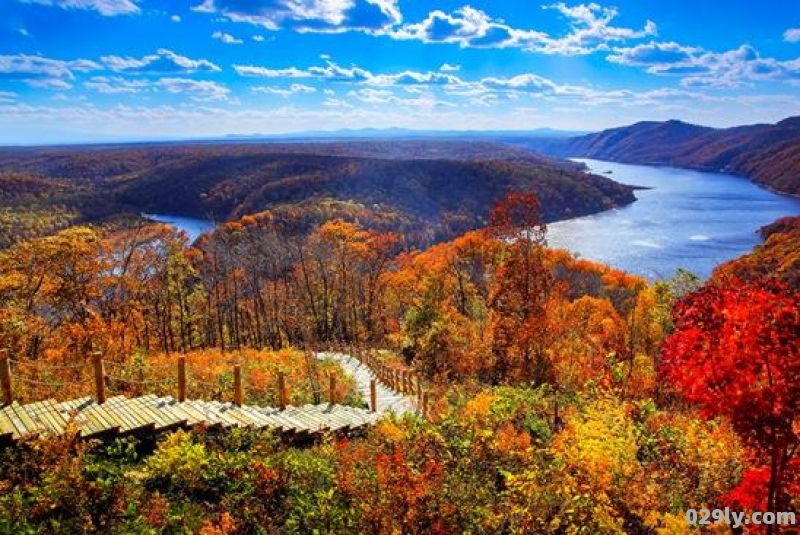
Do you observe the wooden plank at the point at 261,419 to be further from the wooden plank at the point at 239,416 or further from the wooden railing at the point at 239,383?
the wooden railing at the point at 239,383

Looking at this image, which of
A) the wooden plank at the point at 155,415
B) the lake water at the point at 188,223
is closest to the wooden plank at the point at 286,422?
the wooden plank at the point at 155,415

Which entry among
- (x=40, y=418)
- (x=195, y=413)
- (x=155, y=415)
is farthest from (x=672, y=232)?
(x=40, y=418)

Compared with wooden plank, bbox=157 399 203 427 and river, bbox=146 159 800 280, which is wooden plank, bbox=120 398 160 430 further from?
river, bbox=146 159 800 280

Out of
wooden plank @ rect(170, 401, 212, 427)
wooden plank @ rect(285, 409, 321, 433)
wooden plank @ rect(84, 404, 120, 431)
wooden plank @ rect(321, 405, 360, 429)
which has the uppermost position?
wooden plank @ rect(84, 404, 120, 431)

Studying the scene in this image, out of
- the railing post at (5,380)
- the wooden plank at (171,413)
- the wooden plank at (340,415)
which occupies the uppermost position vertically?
the railing post at (5,380)

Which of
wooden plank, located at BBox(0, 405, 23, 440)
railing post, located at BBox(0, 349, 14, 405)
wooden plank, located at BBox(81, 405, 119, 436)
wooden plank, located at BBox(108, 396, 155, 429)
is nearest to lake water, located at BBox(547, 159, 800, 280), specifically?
wooden plank, located at BBox(108, 396, 155, 429)

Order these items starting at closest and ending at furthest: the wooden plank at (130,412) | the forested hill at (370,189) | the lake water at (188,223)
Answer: the wooden plank at (130,412)
the lake water at (188,223)
the forested hill at (370,189)
